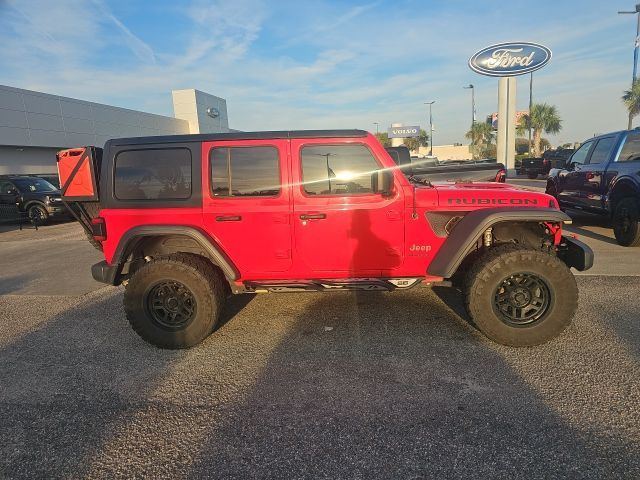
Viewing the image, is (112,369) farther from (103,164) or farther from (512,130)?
(512,130)

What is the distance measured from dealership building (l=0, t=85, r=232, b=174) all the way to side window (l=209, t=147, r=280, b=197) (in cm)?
2813

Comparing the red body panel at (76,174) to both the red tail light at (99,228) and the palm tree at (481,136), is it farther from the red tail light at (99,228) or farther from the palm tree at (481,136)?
the palm tree at (481,136)

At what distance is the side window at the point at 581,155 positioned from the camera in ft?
26.3

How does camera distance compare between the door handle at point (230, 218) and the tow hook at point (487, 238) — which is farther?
the tow hook at point (487, 238)

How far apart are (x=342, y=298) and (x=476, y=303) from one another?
5.63 feet

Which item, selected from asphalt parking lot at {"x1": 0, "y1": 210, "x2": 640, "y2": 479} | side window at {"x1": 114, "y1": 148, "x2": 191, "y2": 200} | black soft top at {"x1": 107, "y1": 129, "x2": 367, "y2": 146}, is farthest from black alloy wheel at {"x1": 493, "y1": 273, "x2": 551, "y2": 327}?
side window at {"x1": 114, "y1": 148, "x2": 191, "y2": 200}

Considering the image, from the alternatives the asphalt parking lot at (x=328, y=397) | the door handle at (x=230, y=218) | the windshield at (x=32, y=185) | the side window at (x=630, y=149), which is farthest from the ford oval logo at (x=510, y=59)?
the door handle at (x=230, y=218)

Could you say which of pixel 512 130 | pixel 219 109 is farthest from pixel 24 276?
pixel 219 109

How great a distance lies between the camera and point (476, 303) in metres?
3.36

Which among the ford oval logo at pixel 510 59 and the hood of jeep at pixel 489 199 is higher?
the ford oval logo at pixel 510 59

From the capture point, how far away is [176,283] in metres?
3.60

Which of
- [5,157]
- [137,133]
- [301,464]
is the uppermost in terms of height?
[137,133]

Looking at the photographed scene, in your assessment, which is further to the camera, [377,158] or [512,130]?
[512,130]

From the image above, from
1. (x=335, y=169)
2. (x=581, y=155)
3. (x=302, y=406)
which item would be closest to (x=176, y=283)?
(x=302, y=406)
